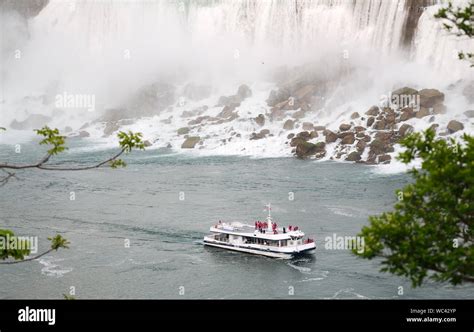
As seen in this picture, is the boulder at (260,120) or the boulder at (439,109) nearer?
the boulder at (439,109)

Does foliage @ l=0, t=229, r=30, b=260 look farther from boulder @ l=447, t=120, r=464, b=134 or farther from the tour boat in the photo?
boulder @ l=447, t=120, r=464, b=134

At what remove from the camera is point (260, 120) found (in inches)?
2131

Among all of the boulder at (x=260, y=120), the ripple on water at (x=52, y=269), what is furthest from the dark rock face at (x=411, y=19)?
the ripple on water at (x=52, y=269)

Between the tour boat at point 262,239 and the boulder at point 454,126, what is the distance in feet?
53.7

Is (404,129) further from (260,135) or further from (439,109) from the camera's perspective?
(260,135)

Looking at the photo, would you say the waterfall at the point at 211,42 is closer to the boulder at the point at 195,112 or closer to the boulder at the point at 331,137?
the boulder at the point at 195,112

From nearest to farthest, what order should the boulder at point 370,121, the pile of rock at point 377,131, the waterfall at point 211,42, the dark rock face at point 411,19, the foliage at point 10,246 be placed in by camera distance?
the foliage at point 10,246 < the pile of rock at point 377,131 < the boulder at point 370,121 < the dark rock face at point 411,19 < the waterfall at point 211,42

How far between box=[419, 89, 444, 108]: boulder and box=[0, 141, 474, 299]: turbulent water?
769 cm

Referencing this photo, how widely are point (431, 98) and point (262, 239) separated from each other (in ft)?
72.9

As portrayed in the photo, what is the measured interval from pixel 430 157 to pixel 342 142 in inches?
1469

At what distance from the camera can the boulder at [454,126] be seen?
4153 centimetres

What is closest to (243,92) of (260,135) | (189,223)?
(260,135)

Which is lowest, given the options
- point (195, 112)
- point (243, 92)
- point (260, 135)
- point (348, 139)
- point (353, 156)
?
point (353, 156)
